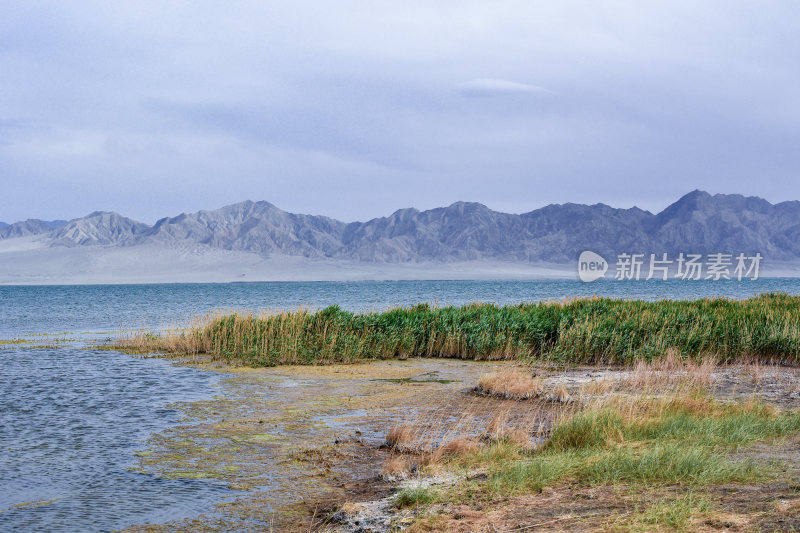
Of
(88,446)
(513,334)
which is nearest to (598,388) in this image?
(513,334)

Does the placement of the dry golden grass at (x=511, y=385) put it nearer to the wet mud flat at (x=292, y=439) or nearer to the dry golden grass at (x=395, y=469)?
the wet mud flat at (x=292, y=439)

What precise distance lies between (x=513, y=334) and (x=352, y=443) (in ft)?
53.4

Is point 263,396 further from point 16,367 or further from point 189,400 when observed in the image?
point 16,367

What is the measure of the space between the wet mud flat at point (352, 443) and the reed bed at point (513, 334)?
7.19 feet

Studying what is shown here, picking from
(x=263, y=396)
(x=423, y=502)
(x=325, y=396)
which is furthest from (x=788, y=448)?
(x=263, y=396)

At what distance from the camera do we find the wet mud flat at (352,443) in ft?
28.9

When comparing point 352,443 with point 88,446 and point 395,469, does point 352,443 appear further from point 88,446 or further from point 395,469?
point 88,446

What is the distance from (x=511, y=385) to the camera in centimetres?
1975

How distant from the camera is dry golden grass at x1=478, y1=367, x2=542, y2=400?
19328 millimetres

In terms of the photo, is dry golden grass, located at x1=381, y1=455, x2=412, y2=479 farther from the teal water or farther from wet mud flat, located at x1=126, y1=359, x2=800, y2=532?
the teal water

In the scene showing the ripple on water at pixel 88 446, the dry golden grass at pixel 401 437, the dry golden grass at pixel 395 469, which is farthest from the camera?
the dry golden grass at pixel 401 437

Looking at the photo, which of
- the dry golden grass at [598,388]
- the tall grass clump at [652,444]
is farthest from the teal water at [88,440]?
the dry golden grass at [598,388]

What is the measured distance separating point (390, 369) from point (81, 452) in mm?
14029

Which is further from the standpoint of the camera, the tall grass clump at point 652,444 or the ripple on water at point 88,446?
the ripple on water at point 88,446
